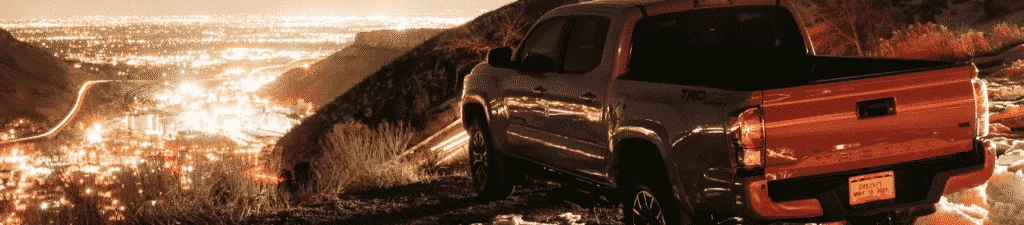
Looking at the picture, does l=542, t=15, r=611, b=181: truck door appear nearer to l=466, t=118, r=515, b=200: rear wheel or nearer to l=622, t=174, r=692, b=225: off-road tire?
l=622, t=174, r=692, b=225: off-road tire

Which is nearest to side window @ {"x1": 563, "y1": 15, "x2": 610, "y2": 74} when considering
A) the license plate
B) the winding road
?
the license plate

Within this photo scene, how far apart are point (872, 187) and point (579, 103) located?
209 cm

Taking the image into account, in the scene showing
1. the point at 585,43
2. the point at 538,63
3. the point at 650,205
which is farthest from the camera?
the point at 538,63

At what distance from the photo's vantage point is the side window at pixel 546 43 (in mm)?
8703

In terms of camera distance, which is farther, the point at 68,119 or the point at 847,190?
the point at 68,119

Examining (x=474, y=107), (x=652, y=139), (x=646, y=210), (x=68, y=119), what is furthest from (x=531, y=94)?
(x=68, y=119)

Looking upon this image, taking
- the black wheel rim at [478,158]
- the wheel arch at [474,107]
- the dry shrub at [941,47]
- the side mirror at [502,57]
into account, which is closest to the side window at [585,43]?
the side mirror at [502,57]

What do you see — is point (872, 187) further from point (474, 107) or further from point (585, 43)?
point (474, 107)

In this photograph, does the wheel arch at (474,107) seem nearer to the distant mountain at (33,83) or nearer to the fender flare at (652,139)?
the fender flare at (652,139)

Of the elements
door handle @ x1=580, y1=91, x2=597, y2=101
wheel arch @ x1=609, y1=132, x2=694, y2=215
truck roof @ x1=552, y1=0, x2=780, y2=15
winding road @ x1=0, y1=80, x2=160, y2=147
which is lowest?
winding road @ x1=0, y1=80, x2=160, y2=147

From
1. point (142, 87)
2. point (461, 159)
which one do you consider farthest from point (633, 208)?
point (142, 87)

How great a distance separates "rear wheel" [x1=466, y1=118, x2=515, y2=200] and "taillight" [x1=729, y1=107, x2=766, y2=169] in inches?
143

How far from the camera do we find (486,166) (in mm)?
10070

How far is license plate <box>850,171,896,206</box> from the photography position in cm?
650
